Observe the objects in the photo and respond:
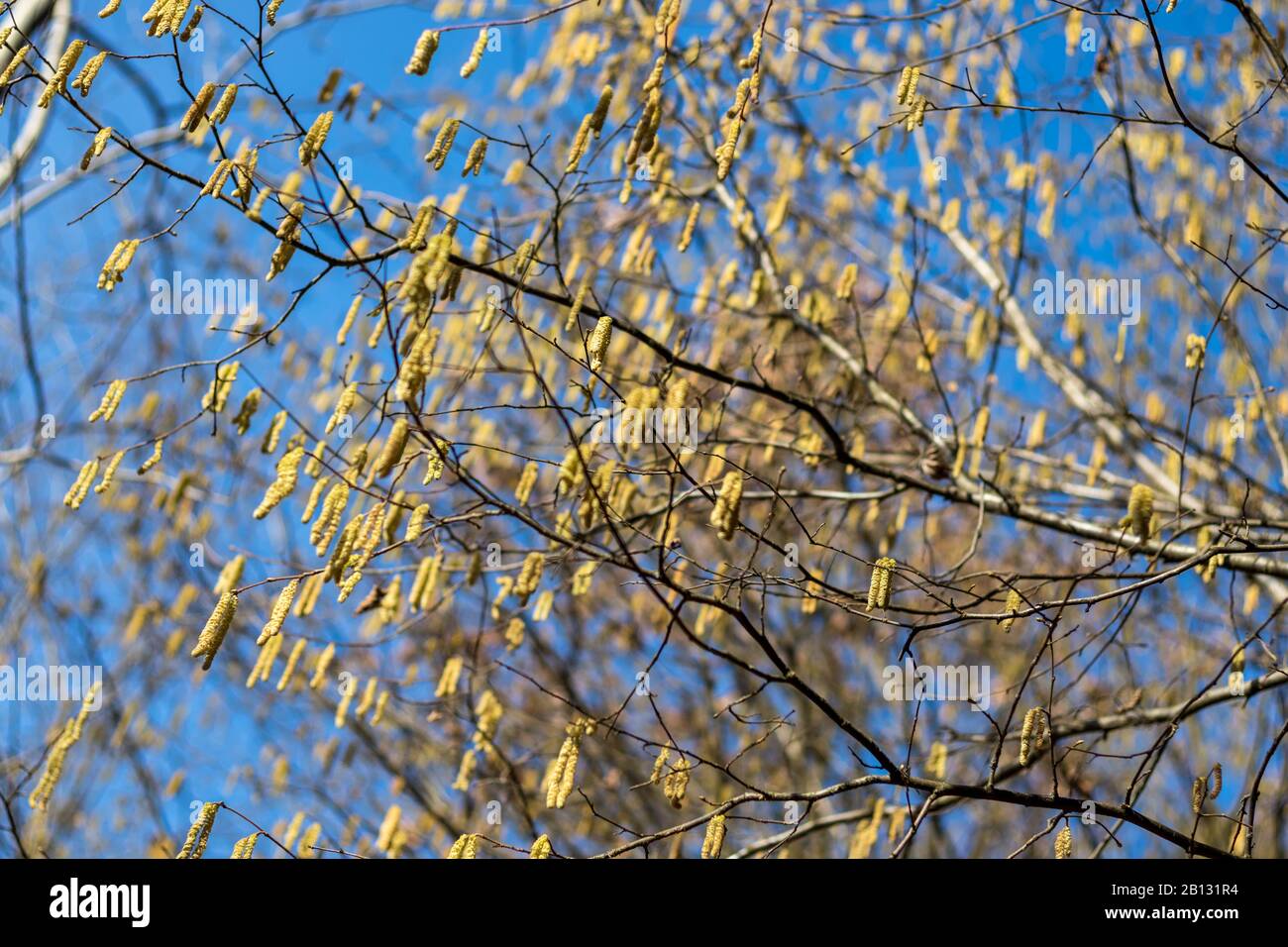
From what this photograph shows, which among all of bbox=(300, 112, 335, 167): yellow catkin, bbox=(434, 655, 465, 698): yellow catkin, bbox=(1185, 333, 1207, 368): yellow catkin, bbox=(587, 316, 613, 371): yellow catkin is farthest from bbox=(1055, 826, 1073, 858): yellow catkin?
bbox=(300, 112, 335, 167): yellow catkin

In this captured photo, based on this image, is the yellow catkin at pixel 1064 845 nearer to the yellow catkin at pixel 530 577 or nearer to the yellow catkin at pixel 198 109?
the yellow catkin at pixel 530 577

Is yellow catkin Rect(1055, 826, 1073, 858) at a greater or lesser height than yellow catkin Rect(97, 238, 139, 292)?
lesser

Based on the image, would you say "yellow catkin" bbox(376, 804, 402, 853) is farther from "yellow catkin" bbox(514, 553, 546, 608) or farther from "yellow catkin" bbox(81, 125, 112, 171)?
"yellow catkin" bbox(81, 125, 112, 171)

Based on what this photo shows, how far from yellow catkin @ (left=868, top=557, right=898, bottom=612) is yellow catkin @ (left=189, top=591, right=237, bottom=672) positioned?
1.42m

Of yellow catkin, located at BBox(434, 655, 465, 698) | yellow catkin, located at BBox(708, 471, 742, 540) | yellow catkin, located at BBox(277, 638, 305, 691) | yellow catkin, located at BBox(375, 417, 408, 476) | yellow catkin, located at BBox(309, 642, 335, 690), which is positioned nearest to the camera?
yellow catkin, located at BBox(375, 417, 408, 476)

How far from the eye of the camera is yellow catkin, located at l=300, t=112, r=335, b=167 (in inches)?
107

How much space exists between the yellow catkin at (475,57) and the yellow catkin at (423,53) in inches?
3.4

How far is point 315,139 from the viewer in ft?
9.00

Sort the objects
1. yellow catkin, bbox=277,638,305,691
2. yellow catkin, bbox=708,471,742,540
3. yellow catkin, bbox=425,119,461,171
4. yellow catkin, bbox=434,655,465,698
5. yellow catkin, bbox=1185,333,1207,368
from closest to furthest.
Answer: yellow catkin, bbox=708,471,742,540, yellow catkin, bbox=425,119,461,171, yellow catkin, bbox=277,638,305,691, yellow catkin, bbox=1185,333,1207,368, yellow catkin, bbox=434,655,465,698

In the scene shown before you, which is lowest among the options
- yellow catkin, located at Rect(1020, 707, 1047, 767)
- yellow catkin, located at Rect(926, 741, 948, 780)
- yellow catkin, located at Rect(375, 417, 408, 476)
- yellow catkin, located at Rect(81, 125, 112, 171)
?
yellow catkin, located at Rect(1020, 707, 1047, 767)

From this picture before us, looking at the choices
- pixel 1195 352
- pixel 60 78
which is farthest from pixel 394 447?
pixel 1195 352

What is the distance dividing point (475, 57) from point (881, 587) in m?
1.63

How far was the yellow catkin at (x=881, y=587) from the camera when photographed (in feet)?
8.46
